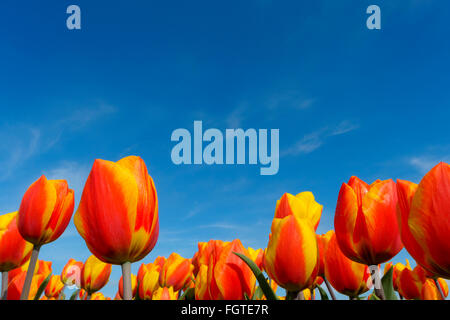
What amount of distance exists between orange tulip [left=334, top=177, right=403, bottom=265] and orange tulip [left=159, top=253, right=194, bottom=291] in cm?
195

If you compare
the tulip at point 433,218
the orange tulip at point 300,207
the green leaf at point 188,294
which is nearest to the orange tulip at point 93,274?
the green leaf at point 188,294

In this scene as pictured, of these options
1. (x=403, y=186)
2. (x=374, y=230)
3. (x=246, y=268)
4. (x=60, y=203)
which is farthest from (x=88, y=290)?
(x=403, y=186)

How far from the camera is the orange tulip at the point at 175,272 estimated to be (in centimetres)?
334

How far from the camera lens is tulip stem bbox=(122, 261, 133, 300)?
44.8 inches

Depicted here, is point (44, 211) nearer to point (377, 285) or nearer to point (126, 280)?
point (126, 280)

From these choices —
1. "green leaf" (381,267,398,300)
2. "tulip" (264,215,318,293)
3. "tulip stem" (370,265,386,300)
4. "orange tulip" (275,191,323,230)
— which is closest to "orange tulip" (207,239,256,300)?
"tulip" (264,215,318,293)

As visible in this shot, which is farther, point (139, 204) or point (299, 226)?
point (299, 226)

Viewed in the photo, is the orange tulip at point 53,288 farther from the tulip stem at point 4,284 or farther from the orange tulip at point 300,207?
the orange tulip at point 300,207

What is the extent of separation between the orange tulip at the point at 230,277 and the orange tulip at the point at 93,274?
169 centimetres

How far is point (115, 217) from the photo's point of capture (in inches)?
51.4

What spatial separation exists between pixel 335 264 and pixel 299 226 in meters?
0.49

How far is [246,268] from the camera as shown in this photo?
1.86m
